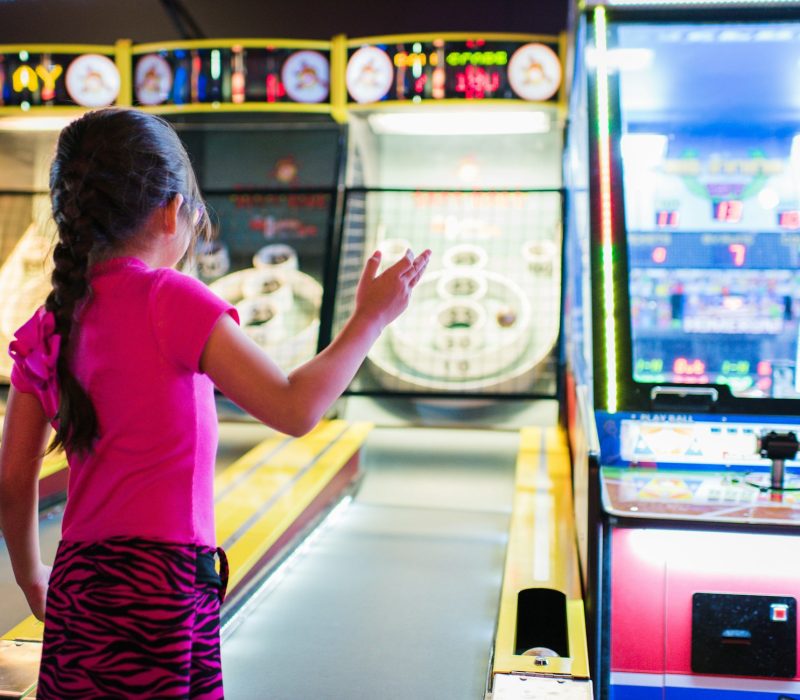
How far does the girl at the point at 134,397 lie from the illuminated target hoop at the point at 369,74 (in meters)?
3.02

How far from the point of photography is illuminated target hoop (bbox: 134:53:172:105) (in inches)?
158

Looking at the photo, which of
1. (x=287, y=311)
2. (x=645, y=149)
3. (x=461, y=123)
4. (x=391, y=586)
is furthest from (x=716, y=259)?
(x=287, y=311)

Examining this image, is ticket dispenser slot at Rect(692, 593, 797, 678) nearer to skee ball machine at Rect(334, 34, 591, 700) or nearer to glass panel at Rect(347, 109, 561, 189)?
skee ball machine at Rect(334, 34, 591, 700)

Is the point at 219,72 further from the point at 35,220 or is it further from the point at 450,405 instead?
the point at 450,405

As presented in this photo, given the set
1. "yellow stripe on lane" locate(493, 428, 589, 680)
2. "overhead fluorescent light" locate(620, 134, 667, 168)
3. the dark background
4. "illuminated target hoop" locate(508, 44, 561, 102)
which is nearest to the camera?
"yellow stripe on lane" locate(493, 428, 589, 680)

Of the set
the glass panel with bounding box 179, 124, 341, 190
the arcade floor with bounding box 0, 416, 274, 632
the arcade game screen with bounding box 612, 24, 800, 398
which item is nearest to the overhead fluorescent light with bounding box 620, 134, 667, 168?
the arcade game screen with bounding box 612, 24, 800, 398

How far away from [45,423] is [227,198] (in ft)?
12.1

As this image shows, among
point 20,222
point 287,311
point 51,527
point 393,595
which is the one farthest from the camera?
point 20,222

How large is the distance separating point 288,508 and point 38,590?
1562 millimetres

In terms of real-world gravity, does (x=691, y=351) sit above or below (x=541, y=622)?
above

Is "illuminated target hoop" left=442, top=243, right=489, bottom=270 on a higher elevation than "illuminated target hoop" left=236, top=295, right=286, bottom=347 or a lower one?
higher

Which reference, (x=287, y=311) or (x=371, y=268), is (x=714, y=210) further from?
(x=287, y=311)

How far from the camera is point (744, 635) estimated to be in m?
1.62

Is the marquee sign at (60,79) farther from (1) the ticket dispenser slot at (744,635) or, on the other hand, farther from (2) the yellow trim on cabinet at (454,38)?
(1) the ticket dispenser slot at (744,635)
